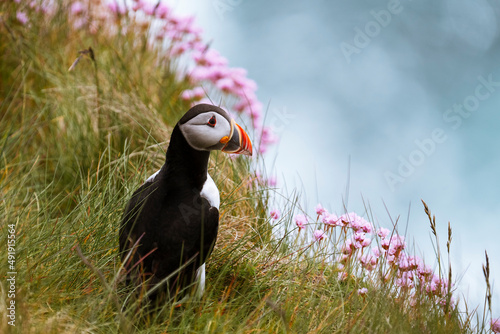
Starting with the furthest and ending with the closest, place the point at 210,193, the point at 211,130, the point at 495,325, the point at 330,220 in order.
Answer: the point at 330,220, the point at 495,325, the point at 210,193, the point at 211,130

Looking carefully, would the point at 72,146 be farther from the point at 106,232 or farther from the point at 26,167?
the point at 106,232

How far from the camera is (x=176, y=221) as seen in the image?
119 inches

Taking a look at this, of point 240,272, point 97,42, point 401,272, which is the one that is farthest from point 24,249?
point 97,42

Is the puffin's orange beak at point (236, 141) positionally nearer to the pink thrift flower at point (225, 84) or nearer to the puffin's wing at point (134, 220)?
the puffin's wing at point (134, 220)

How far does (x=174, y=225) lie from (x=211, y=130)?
1.92 ft

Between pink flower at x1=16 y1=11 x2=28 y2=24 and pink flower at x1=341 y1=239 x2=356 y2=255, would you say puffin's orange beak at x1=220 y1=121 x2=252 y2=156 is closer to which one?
pink flower at x1=341 y1=239 x2=356 y2=255

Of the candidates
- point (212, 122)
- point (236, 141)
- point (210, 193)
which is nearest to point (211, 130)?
point (212, 122)

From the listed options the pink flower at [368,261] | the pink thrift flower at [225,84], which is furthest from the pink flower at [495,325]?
the pink thrift flower at [225,84]

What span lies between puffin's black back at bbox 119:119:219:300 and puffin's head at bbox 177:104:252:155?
75mm

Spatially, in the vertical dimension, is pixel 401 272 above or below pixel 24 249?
above

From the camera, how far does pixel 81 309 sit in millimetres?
2824

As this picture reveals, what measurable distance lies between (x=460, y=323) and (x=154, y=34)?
655 cm

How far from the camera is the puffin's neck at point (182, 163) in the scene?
299 cm

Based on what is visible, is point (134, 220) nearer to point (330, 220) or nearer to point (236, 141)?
point (236, 141)
